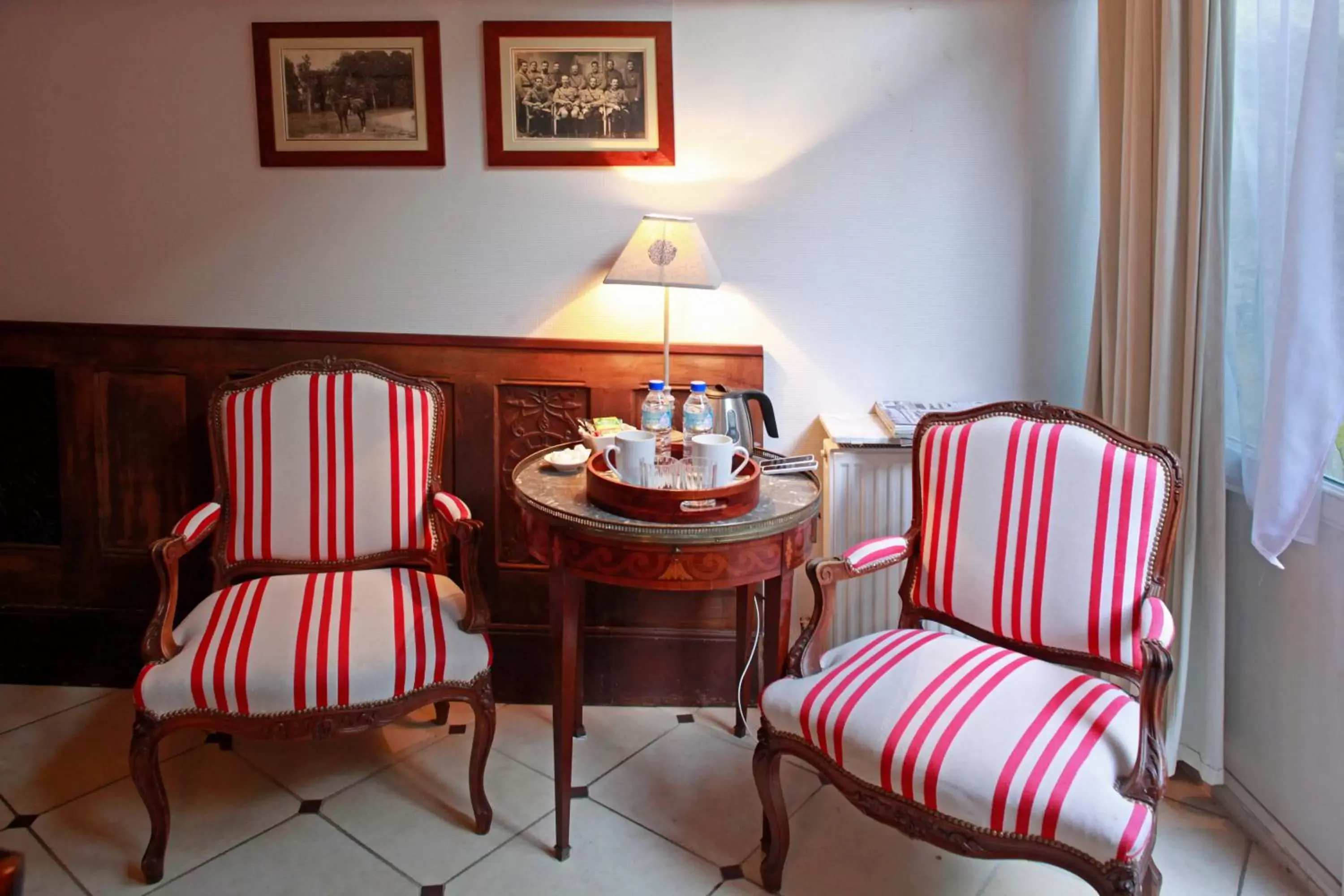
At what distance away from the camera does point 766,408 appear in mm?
2240

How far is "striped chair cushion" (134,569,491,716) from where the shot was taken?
6.04ft

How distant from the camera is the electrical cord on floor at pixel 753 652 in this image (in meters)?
2.38

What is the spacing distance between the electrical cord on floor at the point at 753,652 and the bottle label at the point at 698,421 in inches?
21.0

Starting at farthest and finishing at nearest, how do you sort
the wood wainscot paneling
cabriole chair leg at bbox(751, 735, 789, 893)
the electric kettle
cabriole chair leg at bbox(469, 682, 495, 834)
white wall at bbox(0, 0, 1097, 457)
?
the wood wainscot paneling, white wall at bbox(0, 0, 1097, 457), the electric kettle, cabriole chair leg at bbox(469, 682, 495, 834), cabriole chair leg at bbox(751, 735, 789, 893)

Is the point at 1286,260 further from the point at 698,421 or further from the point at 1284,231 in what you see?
the point at 698,421

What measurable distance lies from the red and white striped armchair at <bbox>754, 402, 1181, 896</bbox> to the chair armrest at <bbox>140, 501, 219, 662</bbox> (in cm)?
123

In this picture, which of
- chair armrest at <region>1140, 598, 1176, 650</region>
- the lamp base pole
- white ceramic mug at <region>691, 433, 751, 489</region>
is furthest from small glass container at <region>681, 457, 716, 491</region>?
chair armrest at <region>1140, 598, 1176, 650</region>

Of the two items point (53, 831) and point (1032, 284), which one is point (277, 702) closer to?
point (53, 831)

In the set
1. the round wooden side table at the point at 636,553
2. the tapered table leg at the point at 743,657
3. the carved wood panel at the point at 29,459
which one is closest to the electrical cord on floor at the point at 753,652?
the tapered table leg at the point at 743,657

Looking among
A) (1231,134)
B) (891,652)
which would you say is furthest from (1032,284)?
(891,652)

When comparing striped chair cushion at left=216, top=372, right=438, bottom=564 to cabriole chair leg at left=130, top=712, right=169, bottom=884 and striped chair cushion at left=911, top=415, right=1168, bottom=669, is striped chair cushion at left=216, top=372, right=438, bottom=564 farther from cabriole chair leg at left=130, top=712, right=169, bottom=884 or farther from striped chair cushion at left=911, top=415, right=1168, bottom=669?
striped chair cushion at left=911, top=415, right=1168, bottom=669

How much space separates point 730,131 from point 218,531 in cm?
163

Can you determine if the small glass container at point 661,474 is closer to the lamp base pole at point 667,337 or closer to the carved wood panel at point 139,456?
the lamp base pole at point 667,337

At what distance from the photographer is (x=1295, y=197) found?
1693 millimetres
